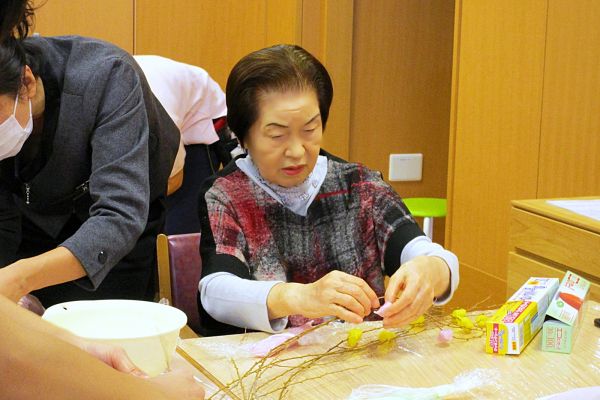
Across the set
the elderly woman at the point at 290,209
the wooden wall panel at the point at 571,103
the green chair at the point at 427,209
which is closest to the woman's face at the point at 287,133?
the elderly woman at the point at 290,209

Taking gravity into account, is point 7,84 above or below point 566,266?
above

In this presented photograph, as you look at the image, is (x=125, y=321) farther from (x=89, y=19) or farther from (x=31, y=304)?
(x=89, y=19)

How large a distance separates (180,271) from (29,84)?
53cm

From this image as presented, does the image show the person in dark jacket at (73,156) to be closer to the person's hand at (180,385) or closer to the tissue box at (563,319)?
the person's hand at (180,385)

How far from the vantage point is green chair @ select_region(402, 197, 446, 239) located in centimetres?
378

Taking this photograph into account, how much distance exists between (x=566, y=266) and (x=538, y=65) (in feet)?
4.15

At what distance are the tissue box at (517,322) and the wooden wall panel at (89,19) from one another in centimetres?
298

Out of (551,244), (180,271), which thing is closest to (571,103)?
(551,244)

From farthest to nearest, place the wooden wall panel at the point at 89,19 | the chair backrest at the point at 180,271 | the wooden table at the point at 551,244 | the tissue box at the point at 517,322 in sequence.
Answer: the wooden wall panel at the point at 89,19
the wooden table at the point at 551,244
the chair backrest at the point at 180,271
the tissue box at the point at 517,322

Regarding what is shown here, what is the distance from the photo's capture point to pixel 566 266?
2320 mm

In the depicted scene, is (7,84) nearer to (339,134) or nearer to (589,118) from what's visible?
(589,118)

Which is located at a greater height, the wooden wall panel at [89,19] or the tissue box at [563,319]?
the wooden wall panel at [89,19]

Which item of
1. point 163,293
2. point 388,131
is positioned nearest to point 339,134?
point 388,131

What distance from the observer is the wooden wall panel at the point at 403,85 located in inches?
167
